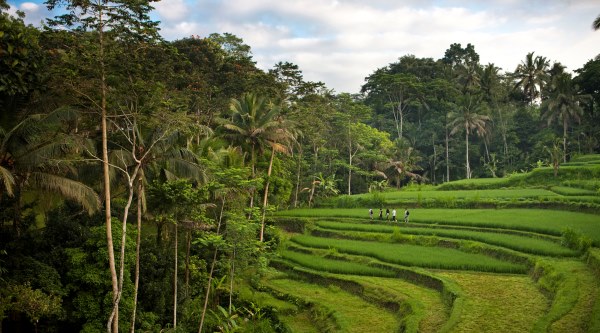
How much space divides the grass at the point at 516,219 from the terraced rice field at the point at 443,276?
5 centimetres

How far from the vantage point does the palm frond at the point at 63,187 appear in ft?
39.7

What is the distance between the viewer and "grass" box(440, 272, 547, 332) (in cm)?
1331

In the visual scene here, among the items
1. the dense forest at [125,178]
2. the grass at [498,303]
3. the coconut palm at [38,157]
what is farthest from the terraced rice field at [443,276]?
the coconut palm at [38,157]

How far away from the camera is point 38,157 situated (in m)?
11.7

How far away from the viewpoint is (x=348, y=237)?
28.2m

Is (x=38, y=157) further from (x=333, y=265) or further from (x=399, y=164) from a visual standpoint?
(x=399, y=164)

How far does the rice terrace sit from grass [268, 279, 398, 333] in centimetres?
4

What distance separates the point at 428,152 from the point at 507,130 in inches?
347

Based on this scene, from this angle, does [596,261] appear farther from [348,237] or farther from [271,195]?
[271,195]

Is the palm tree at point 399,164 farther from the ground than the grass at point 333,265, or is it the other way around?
the palm tree at point 399,164

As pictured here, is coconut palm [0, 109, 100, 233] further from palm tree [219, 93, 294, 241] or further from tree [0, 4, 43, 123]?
palm tree [219, 93, 294, 241]

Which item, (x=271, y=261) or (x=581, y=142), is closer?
(x=271, y=261)

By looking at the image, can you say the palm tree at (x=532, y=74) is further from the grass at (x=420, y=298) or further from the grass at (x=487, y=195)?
the grass at (x=420, y=298)

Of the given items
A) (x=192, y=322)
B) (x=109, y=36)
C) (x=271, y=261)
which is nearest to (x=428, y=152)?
(x=271, y=261)
